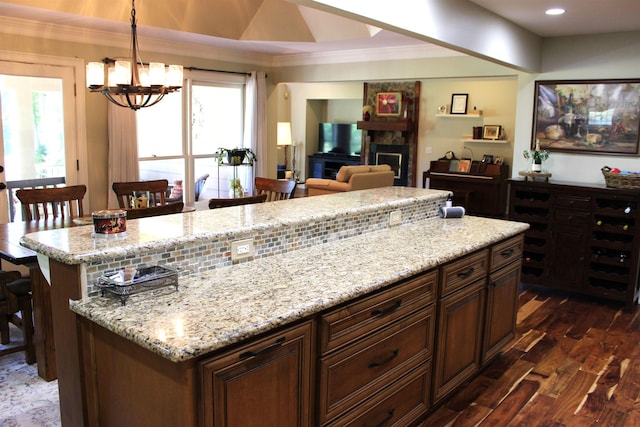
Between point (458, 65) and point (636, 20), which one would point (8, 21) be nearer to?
point (458, 65)

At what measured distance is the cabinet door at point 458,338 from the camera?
277 cm

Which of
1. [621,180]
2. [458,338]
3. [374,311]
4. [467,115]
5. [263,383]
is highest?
[467,115]

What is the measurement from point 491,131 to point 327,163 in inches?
153

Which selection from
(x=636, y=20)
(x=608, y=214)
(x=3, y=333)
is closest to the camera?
(x=3, y=333)

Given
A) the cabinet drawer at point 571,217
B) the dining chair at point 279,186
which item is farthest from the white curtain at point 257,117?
the cabinet drawer at point 571,217

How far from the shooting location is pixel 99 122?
6.01 metres

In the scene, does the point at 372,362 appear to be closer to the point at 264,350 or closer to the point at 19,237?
the point at 264,350

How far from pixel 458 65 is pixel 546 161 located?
1.62m

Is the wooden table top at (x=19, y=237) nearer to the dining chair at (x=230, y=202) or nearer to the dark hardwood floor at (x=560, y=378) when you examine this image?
the dining chair at (x=230, y=202)

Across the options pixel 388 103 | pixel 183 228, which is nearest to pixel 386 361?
pixel 183 228

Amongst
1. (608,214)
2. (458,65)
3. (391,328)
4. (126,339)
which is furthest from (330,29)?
(126,339)

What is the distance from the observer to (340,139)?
1220 centimetres

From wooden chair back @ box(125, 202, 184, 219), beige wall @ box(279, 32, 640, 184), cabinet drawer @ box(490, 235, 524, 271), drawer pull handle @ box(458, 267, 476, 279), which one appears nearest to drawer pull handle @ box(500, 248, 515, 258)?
cabinet drawer @ box(490, 235, 524, 271)

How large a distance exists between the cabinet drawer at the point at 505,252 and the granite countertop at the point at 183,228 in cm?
61
